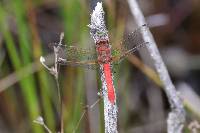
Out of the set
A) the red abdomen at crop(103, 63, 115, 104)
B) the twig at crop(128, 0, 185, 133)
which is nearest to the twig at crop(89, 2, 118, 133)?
the red abdomen at crop(103, 63, 115, 104)

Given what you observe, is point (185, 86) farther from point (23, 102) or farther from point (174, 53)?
point (23, 102)

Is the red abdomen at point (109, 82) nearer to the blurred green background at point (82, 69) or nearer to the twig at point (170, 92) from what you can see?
the twig at point (170, 92)

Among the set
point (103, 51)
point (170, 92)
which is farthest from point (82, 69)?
point (103, 51)

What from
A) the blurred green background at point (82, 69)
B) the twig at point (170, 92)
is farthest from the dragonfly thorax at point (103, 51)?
the blurred green background at point (82, 69)

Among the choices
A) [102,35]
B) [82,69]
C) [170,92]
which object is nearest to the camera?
[102,35]

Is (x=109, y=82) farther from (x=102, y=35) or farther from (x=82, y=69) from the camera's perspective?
(x=82, y=69)

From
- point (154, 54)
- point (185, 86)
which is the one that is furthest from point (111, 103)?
point (185, 86)
